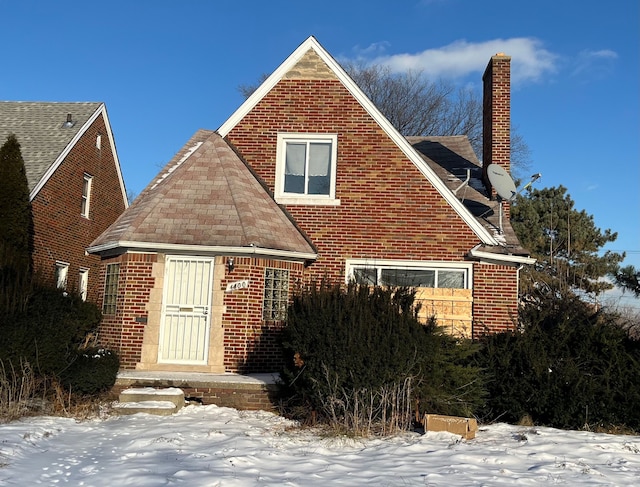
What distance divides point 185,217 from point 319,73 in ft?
15.0

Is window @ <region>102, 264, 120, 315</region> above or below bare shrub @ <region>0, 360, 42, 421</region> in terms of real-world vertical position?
above

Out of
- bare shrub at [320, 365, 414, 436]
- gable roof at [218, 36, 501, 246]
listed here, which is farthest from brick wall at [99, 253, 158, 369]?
bare shrub at [320, 365, 414, 436]

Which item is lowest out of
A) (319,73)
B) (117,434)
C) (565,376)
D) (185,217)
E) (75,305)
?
(117,434)

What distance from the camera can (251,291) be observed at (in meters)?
11.2

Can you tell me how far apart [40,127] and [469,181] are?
46.8 feet

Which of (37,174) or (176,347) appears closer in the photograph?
(176,347)

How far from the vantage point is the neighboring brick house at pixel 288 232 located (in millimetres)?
11133

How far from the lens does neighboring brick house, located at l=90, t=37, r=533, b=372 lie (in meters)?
11.1

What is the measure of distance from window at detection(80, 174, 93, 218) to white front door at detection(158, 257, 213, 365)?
10154 mm

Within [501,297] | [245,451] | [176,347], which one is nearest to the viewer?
[245,451]

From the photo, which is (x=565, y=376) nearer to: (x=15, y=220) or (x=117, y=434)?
(x=117, y=434)

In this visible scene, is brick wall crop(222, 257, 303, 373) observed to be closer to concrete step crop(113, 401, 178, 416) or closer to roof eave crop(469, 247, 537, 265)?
concrete step crop(113, 401, 178, 416)

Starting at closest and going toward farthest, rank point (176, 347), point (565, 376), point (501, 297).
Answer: point (565, 376)
point (176, 347)
point (501, 297)

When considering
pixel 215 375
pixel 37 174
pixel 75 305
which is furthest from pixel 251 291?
pixel 37 174
